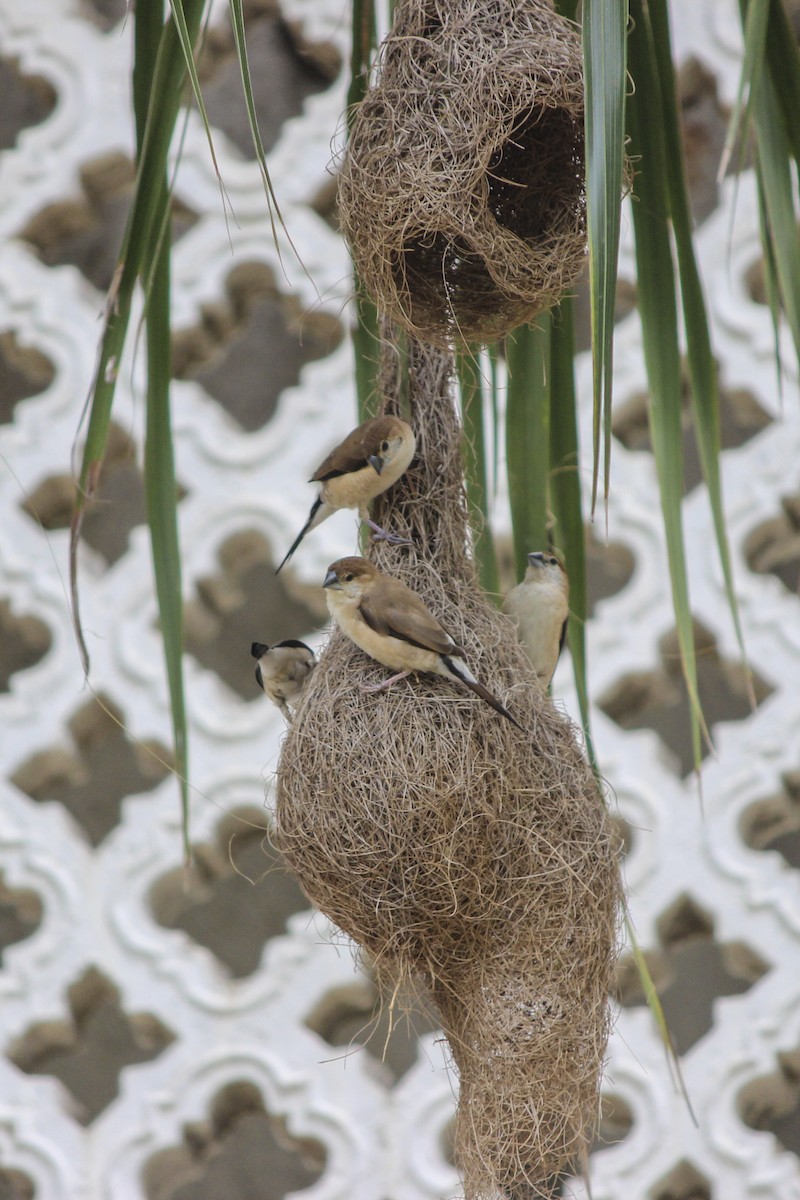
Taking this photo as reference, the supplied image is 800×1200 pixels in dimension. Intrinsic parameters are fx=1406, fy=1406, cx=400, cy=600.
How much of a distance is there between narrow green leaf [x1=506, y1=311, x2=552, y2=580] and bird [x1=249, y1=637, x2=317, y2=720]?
230mm

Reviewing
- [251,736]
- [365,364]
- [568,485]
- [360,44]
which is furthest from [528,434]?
[251,736]

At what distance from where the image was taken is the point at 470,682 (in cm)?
116

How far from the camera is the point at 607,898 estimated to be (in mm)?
1237

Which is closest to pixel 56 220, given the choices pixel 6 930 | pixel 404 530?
pixel 6 930

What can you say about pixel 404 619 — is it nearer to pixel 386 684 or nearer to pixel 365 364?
pixel 386 684

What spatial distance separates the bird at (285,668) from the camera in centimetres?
132

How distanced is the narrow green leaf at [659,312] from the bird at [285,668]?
14.4 inches

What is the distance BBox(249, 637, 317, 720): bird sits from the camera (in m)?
1.32

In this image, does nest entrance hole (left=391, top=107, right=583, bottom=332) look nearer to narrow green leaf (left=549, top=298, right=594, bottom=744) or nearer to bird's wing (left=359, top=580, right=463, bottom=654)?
narrow green leaf (left=549, top=298, right=594, bottom=744)

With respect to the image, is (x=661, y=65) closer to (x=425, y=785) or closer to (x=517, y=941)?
(x=425, y=785)

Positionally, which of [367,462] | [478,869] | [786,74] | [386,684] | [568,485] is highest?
[786,74]

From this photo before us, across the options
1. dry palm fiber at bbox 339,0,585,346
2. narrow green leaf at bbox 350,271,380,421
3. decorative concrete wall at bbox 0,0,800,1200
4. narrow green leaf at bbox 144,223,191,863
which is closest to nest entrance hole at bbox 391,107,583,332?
dry palm fiber at bbox 339,0,585,346

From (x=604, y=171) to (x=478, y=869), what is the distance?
56 centimetres

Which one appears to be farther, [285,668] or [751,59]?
[285,668]
